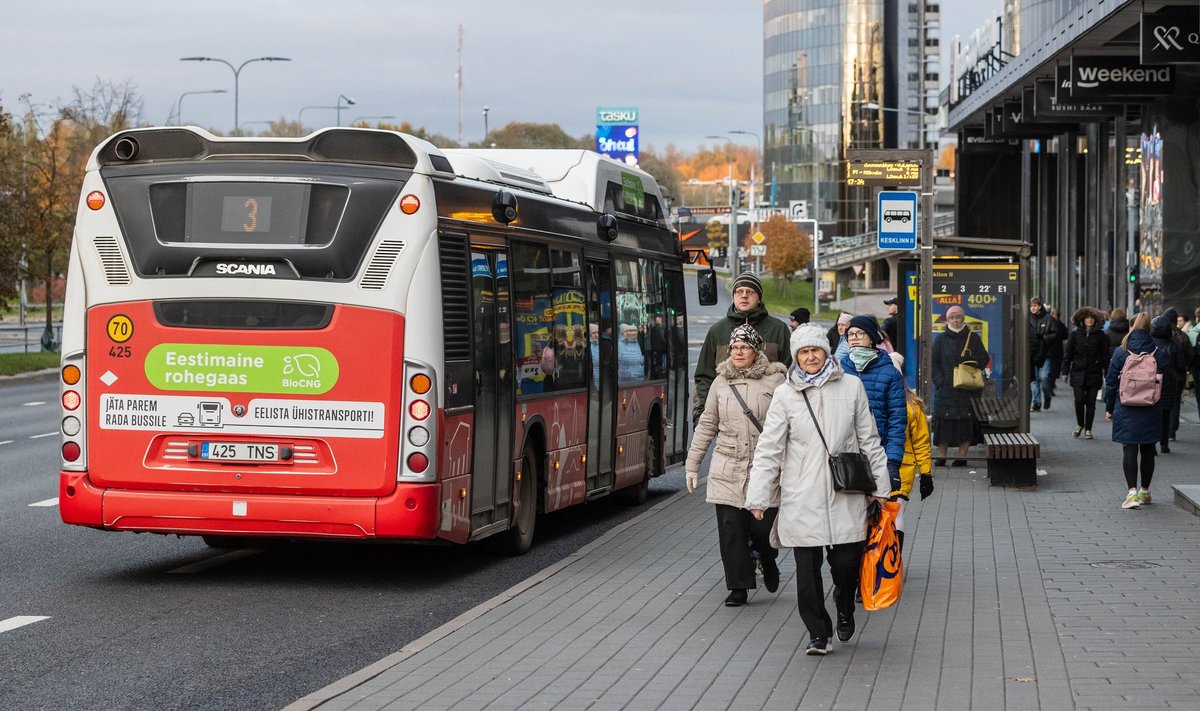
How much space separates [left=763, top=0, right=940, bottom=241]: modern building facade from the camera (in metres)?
144

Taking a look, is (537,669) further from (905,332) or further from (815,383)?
(905,332)

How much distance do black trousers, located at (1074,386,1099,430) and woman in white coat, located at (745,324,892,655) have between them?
16588mm

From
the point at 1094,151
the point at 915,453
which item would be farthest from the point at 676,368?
the point at 1094,151

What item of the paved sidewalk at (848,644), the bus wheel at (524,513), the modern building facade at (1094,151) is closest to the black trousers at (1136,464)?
the paved sidewalk at (848,644)

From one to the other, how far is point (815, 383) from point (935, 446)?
41.8ft

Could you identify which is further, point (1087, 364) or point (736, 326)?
point (1087, 364)

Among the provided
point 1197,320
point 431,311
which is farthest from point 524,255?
point 1197,320

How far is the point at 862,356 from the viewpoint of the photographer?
31.4 ft

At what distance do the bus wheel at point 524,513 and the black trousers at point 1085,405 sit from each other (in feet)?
43.6

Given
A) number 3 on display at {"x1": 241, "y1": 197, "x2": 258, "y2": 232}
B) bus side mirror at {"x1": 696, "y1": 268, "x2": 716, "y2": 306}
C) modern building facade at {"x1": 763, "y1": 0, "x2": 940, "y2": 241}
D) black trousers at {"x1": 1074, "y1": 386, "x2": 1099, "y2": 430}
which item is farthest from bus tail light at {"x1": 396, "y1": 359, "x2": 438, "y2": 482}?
modern building facade at {"x1": 763, "y1": 0, "x2": 940, "y2": 241}

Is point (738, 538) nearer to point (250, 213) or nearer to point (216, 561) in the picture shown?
point (250, 213)

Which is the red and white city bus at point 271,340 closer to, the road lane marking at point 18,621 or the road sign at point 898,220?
the road lane marking at point 18,621

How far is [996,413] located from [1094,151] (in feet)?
70.1

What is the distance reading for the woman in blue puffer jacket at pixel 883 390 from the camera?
9484mm
